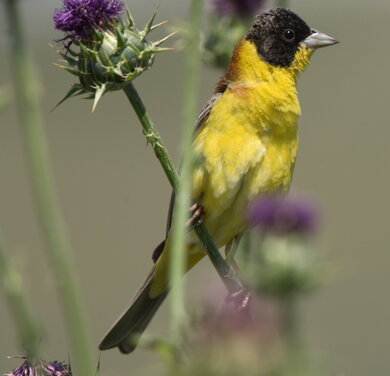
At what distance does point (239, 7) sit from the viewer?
4.77m

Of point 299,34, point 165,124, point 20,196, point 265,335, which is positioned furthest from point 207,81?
point 265,335

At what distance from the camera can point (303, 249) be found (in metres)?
2.48

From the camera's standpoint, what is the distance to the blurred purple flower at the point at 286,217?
2.57 meters

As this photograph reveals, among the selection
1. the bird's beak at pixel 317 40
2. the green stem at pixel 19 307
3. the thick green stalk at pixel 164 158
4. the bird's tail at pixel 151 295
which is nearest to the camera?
the green stem at pixel 19 307

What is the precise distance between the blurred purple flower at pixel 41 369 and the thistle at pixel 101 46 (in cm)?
99

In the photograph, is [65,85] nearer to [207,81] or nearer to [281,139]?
[207,81]

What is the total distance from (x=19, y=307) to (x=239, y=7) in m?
2.34

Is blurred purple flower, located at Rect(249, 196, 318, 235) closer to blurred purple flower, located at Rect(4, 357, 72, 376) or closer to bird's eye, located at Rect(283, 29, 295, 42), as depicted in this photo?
blurred purple flower, located at Rect(4, 357, 72, 376)

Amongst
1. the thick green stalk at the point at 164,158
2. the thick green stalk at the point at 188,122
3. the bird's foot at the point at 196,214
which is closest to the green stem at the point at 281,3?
the thick green stalk at the point at 164,158

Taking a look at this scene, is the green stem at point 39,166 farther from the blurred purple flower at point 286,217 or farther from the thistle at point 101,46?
the blurred purple flower at point 286,217

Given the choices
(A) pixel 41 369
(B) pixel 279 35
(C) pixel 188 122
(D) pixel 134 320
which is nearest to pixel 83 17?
(C) pixel 188 122

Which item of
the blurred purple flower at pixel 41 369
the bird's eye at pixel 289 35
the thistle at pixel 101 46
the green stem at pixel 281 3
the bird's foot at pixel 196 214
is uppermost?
the thistle at pixel 101 46

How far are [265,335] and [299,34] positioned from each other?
3036 millimetres

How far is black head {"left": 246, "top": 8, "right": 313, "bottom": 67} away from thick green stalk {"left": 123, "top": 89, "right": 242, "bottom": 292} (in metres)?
1.39
